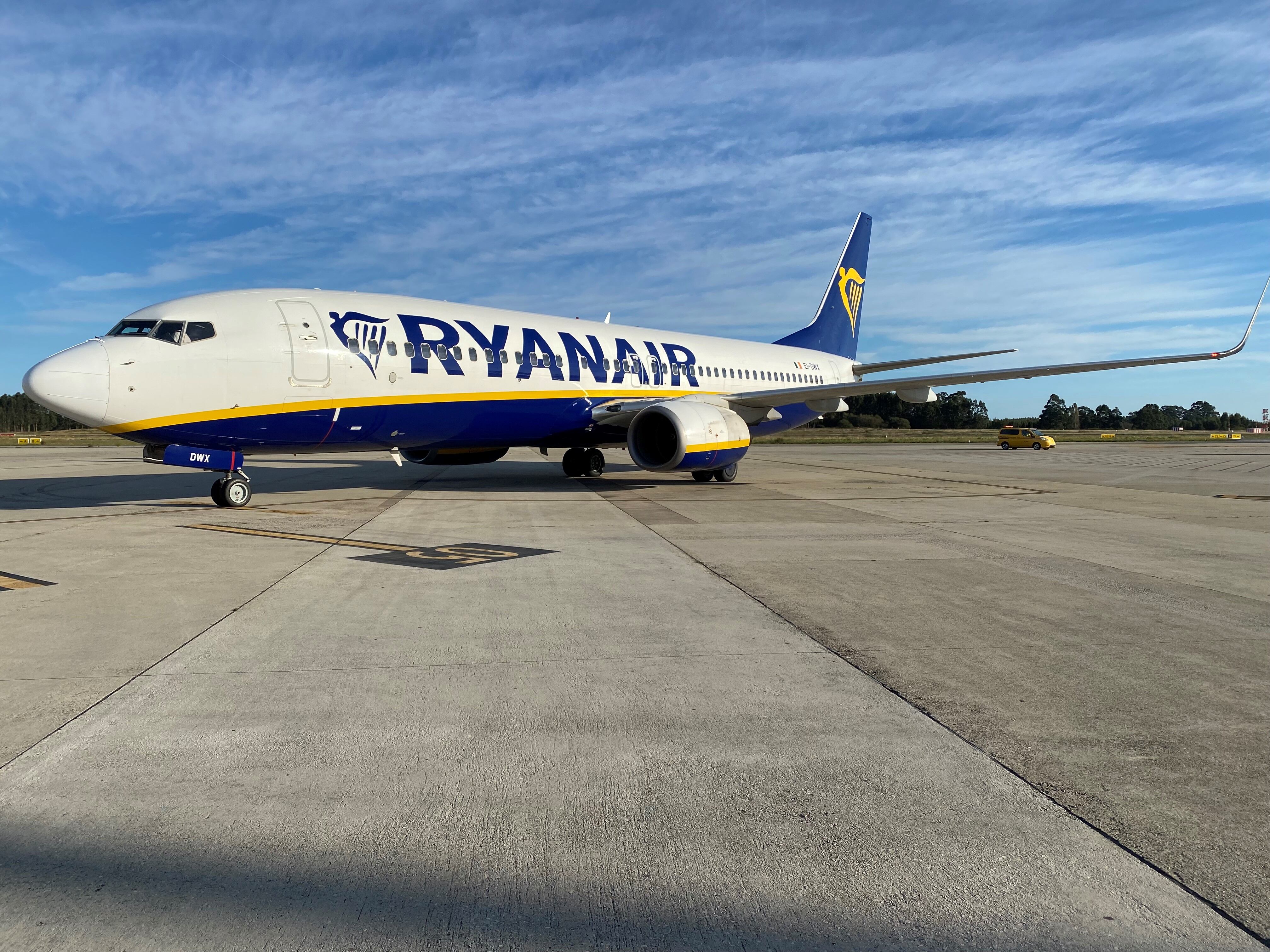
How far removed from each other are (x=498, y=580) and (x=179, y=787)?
163 inches

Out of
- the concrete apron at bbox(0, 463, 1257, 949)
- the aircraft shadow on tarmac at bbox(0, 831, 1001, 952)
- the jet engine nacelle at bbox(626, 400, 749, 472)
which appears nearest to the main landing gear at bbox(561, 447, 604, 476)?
the jet engine nacelle at bbox(626, 400, 749, 472)

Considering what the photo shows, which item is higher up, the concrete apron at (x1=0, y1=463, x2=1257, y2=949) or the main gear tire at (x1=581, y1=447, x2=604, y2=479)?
the main gear tire at (x1=581, y1=447, x2=604, y2=479)

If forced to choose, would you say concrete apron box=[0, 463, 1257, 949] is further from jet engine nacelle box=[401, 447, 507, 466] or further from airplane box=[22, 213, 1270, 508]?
jet engine nacelle box=[401, 447, 507, 466]

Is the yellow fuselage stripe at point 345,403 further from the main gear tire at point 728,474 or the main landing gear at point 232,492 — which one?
the main gear tire at point 728,474

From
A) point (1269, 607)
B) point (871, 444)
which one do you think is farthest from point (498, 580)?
point (871, 444)

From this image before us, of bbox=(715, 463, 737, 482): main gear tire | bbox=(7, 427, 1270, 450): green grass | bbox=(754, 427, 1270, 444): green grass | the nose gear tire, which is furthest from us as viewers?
bbox=(754, 427, 1270, 444): green grass

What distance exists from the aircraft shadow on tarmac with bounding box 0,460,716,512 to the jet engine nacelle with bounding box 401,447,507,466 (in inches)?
21.9

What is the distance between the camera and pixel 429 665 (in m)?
4.68

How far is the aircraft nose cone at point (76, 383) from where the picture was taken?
10508mm

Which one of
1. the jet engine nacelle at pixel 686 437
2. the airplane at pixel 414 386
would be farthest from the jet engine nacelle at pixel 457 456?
the jet engine nacelle at pixel 686 437

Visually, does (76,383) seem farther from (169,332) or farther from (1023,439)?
(1023,439)

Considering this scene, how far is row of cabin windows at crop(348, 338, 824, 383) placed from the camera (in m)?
14.2

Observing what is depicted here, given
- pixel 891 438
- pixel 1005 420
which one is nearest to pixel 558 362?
pixel 891 438

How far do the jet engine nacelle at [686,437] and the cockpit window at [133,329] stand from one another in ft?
29.2
